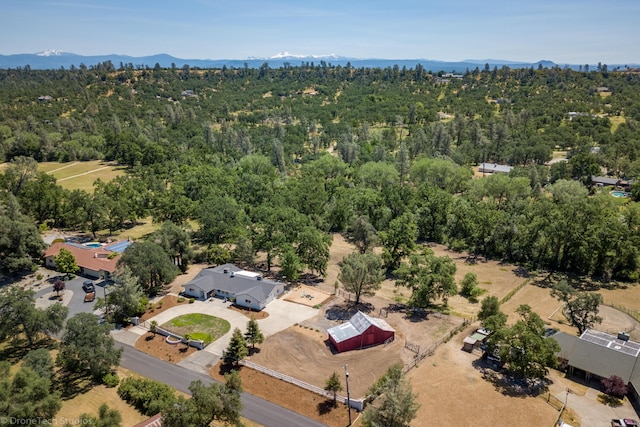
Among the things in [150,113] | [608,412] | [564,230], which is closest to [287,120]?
[150,113]

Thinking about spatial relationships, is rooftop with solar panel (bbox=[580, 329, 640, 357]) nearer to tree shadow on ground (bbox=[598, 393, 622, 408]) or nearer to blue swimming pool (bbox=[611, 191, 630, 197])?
tree shadow on ground (bbox=[598, 393, 622, 408])

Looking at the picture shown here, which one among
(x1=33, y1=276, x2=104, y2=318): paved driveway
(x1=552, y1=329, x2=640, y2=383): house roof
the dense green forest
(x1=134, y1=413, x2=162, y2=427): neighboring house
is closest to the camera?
(x1=134, y1=413, x2=162, y2=427): neighboring house

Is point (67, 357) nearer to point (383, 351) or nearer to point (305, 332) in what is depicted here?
point (305, 332)

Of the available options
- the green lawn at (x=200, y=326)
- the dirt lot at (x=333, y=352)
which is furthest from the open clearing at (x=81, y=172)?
the dirt lot at (x=333, y=352)

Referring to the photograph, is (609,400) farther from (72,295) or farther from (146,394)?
(72,295)

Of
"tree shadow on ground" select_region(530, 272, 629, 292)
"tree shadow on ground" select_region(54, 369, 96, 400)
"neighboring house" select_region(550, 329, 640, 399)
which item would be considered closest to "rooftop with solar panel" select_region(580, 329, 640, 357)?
"neighboring house" select_region(550, 329, 640, 399)
